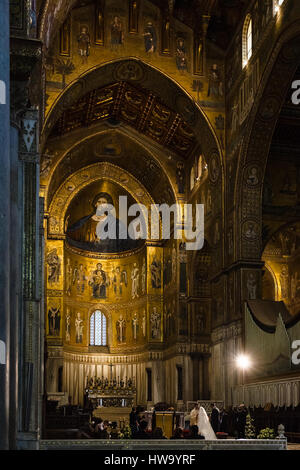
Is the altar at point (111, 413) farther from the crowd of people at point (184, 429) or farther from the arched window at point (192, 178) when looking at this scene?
the arched window at point (192, 178)

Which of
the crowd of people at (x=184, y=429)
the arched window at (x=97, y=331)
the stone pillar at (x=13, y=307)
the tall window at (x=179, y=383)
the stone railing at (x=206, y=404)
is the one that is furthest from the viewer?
the arched window at (x=97, y=331)

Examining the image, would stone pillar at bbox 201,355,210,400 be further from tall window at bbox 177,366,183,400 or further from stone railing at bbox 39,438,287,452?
stone railing at bbox 39,438,287,452

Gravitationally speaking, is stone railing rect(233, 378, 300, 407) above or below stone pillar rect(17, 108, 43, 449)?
below

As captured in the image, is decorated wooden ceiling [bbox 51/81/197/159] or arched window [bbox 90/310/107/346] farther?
arched window [bbox 90/310/107/346]

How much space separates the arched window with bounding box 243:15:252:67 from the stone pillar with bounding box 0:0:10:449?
18.2 m

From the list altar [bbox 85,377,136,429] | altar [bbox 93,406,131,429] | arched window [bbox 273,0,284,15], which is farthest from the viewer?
altar [bbox 85,377,136,429]

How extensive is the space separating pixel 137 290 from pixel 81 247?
12.9 feet

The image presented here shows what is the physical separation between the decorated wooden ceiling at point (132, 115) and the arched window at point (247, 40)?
18.5 ft

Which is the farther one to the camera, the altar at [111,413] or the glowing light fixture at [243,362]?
the altar at [111,413]

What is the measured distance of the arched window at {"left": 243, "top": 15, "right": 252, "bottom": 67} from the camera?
957 inches

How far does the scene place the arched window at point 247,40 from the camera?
24.3 m

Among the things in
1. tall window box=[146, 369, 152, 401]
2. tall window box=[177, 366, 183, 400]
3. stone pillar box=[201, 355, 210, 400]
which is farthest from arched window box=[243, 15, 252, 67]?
tall window box=[146, 369, 152, 401]

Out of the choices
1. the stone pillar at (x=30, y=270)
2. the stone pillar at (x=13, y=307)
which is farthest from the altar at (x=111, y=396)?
the stone pillar at (x=13, y=307)

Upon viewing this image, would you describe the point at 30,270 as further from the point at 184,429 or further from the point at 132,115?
the point at 132,115
